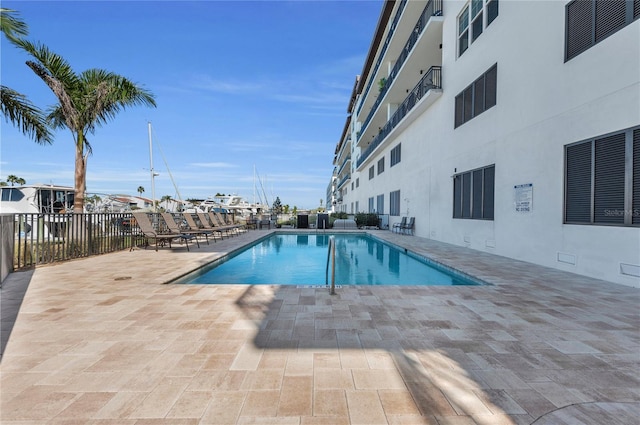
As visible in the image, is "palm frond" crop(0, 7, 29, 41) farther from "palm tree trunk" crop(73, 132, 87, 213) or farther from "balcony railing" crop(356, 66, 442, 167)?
"balcony railing" crop(356, 66, 442, 167)

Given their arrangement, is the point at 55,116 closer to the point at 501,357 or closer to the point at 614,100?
the point at 501,357

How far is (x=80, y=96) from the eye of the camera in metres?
9.75

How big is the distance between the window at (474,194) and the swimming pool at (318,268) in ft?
8.82

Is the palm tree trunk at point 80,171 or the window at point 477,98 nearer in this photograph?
the window at point 477,98

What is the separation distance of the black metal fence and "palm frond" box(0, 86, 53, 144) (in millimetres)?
2338

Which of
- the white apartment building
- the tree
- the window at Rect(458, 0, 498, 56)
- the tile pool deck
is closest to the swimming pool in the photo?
the tile pool deck

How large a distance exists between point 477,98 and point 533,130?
317 centimetres

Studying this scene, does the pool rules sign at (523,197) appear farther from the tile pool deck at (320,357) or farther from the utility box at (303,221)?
the utility box at (303,221)

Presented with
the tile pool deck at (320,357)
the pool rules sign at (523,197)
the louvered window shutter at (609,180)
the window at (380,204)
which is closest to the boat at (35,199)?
the tile pool deck at (320,357)

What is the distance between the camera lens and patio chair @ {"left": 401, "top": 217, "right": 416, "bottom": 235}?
15.5 meters

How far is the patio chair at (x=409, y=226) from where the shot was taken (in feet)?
50.8

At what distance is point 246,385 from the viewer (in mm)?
→ 2213

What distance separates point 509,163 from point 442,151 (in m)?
4.29

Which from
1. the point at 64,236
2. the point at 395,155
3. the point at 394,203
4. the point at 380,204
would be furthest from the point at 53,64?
the point at 380,204
